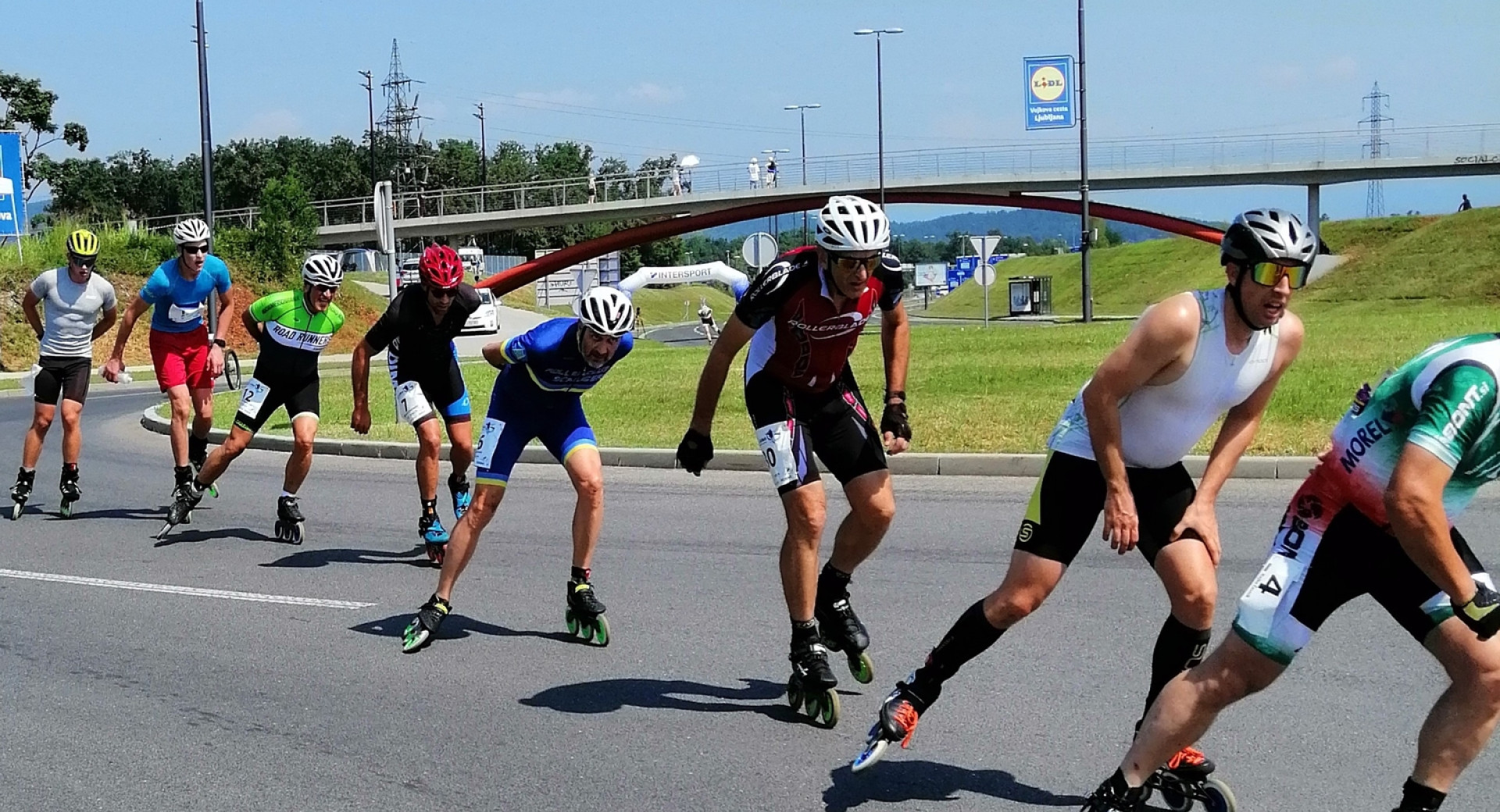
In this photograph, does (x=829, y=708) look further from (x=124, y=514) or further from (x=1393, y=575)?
(x=124, y=514)

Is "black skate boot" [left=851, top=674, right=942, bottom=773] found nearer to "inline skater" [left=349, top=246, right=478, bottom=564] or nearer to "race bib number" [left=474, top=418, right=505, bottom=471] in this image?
"race bib number" [left=474, top=418, right=505, bottom=471]

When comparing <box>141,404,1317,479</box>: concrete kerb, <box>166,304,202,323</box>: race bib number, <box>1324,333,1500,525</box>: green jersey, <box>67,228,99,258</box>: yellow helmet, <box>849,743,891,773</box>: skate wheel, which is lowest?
<box>141,404,1317,479</box>: concrete kerb

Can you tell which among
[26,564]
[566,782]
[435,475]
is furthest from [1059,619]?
[26,564]

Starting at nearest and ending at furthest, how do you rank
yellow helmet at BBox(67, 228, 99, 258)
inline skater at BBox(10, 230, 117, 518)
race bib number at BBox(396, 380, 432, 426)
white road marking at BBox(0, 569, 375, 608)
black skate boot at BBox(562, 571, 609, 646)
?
black skate boot at BBox(562, 571, 609, 646) < white road marking at BBox(0, 569, 375, 608) < race bib number at BBox(396, 380, 432, 426) < yellow helmet at BBox(67, 228, 99, 258) < inline skater at BBox(10, 230, 117, 518)

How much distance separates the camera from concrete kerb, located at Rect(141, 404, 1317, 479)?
1209cm

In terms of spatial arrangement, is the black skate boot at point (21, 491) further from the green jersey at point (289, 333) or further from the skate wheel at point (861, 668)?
the skate wheel at point (861, 668)

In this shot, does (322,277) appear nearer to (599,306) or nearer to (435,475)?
(435,475)

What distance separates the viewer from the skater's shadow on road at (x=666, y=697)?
601cm

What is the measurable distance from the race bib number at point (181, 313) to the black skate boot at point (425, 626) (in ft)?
18.1

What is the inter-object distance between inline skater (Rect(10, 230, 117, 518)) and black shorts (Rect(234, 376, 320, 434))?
168cm

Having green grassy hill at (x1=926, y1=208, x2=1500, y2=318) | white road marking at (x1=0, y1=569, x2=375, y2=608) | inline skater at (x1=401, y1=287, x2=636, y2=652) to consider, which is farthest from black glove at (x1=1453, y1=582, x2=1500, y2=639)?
green grassy hill at (x1=926, y1=208, x2=1500, y2=318)

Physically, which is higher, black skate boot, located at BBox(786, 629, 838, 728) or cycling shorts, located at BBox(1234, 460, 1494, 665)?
cycling shorts, located at BBox(1234, 460, 1494, 665)

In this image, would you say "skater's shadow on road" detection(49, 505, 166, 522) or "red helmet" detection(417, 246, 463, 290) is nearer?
"red helmet" detection(417, 246, 463, 290)

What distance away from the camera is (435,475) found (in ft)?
31.0
